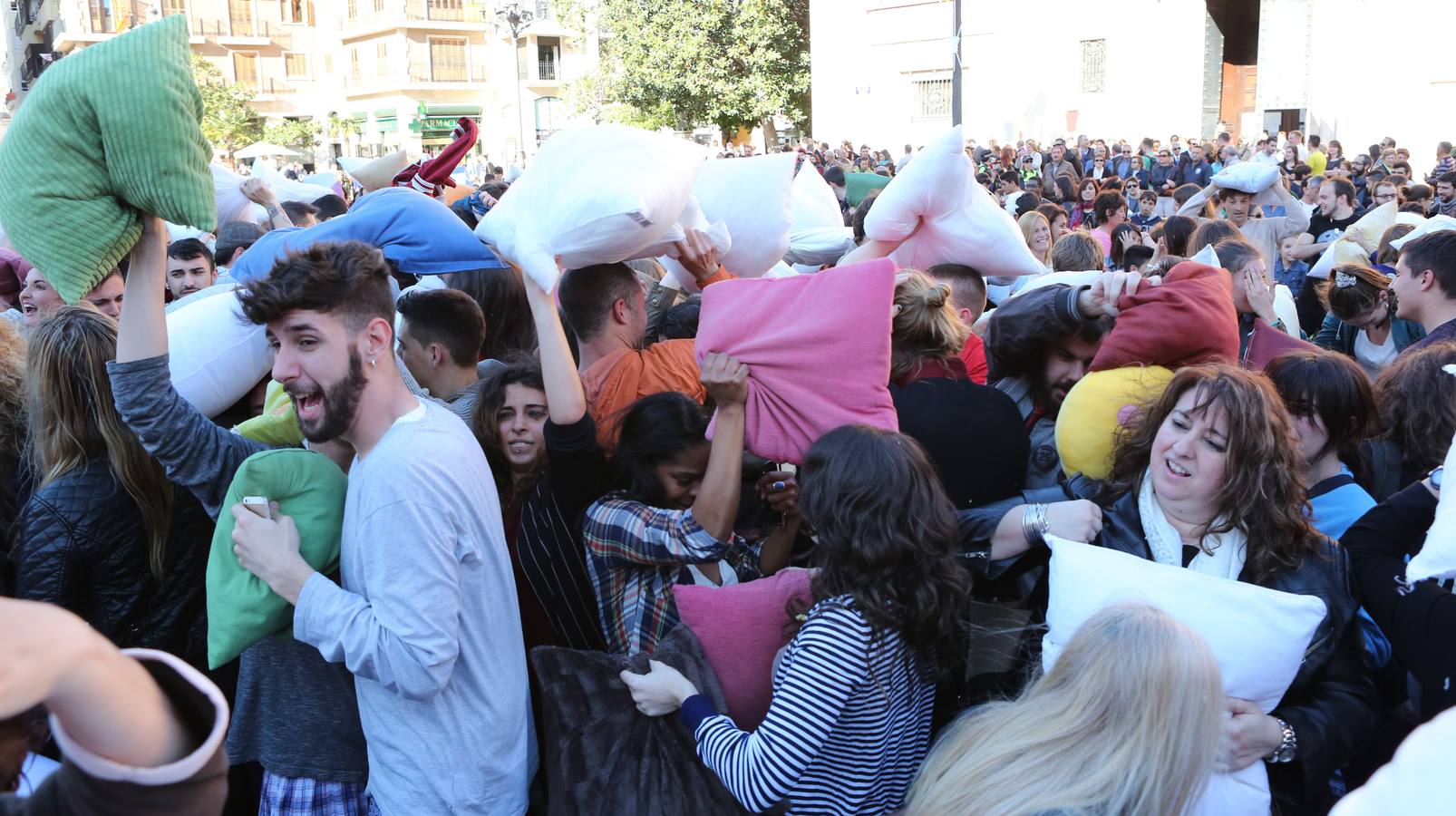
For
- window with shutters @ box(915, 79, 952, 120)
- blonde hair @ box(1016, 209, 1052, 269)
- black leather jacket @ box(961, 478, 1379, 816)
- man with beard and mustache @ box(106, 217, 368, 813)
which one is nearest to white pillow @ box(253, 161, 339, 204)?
blonde hair @ box(1016, 209, 1052, 269)

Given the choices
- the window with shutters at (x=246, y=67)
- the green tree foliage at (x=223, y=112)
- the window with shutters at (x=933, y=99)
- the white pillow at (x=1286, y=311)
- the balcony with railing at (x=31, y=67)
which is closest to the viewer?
the white pillow at (x=1286, y=311)

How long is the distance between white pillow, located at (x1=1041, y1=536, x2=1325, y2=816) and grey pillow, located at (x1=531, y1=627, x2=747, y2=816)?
2.52 feet

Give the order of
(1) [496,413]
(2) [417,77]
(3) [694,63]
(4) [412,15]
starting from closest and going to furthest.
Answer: (1) [496,413]
(3) [694,63]
(4) [412,15]
(2) [417,77]

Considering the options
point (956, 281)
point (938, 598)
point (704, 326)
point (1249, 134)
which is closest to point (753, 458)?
point (704, 326)

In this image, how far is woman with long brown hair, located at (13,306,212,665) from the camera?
7.93ft

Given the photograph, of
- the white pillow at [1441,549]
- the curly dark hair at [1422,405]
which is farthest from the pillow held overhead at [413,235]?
the curly dark hair at [1422,405]

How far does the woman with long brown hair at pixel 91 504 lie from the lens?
7.93 feet

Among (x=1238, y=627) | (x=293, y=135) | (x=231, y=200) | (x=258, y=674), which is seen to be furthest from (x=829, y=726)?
(x=293, y=135)

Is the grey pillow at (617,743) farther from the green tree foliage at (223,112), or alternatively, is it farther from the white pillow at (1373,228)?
the green tree foliage at (223,112)

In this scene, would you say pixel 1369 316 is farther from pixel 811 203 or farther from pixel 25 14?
pixel 25 14

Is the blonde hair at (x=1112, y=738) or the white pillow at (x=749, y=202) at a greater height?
the white pillow at (x=749, y=202)

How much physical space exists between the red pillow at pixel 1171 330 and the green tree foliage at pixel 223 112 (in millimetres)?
39862

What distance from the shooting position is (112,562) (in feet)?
8.13

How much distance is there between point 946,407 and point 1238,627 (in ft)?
2.90
